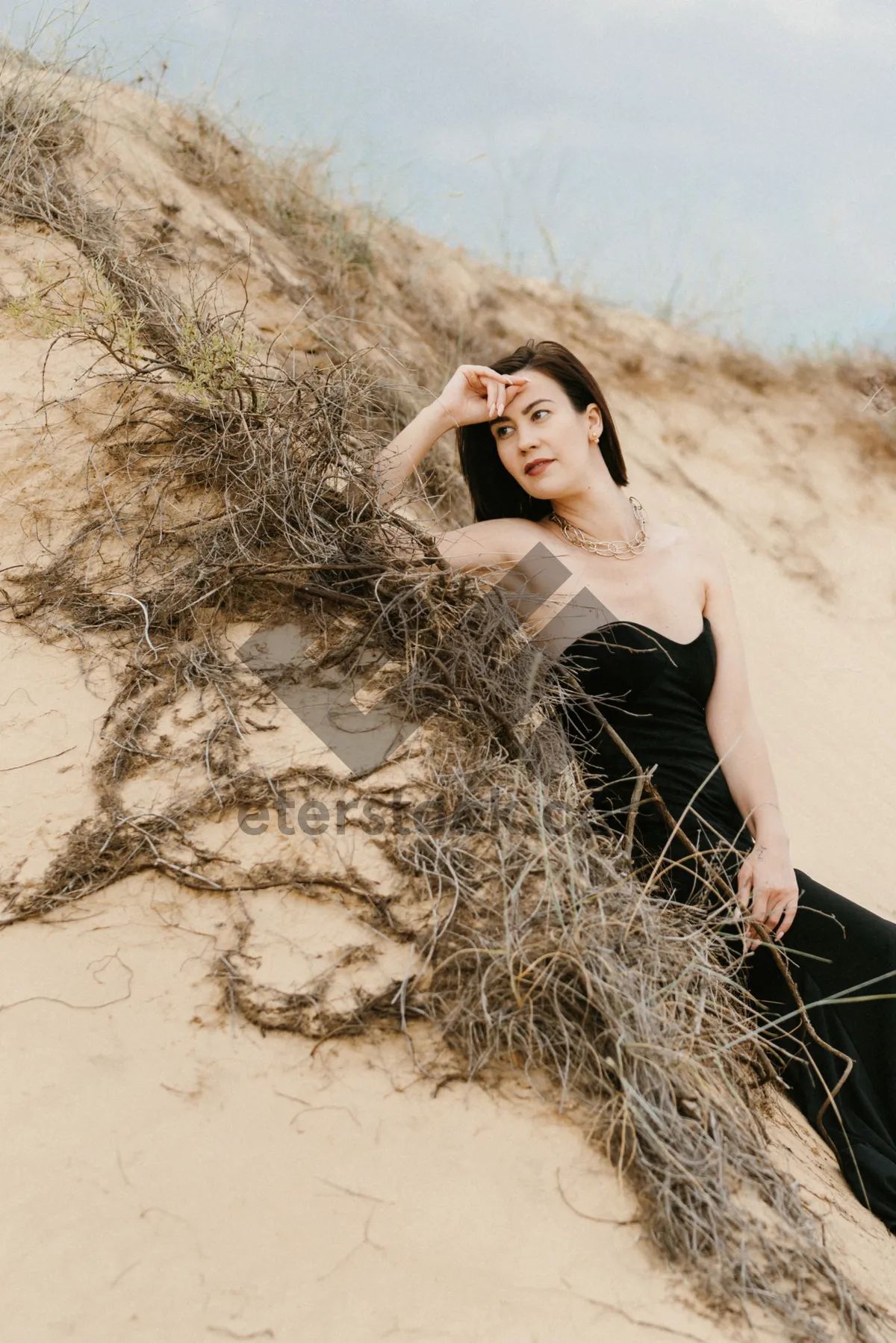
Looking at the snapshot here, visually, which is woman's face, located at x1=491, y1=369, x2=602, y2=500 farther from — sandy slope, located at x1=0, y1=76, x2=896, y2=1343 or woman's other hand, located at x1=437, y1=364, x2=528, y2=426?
sandy slope, located at x1=0, y1=76, x2=896, y2=1343

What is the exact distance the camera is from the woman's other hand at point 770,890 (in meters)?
2.71

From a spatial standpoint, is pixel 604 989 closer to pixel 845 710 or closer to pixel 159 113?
pixel 845 710

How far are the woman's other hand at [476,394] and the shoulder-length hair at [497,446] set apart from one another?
0.22 ft

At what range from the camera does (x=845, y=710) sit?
5344mm

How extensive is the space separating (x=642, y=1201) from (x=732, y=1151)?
23cm

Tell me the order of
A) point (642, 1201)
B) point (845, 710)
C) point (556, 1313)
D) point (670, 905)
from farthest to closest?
point (845, 710) < point (670, 905) < point (642, 1201) < point (556, 1313)

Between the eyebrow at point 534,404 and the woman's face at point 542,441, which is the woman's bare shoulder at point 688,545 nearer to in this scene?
the woman's face at point 542,441

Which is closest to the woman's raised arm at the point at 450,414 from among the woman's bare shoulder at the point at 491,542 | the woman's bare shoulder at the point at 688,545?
the woman's bare shoulder at the point at 491,542

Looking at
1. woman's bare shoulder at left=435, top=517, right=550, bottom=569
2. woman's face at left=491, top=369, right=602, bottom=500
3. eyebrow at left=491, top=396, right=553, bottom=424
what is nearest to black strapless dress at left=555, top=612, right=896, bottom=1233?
woman's bare shoulder at left=435, top=517, right=550, bottom=569

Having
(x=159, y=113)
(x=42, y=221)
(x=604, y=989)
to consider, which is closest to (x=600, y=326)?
(x=159, y=113)

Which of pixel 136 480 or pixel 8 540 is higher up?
pixel 136 480

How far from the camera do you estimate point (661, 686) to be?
295cm

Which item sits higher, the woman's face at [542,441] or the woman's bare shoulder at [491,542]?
the woman's face at [542,441]

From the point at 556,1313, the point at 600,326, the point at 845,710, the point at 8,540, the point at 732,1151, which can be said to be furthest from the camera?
the point at 600,326
